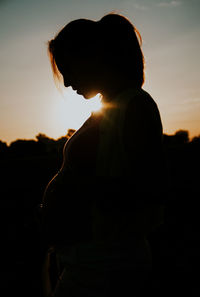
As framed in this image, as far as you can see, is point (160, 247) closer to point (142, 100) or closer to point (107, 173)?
point (107, 173)

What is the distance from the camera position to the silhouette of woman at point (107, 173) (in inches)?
40.9

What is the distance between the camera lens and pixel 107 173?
1104mm

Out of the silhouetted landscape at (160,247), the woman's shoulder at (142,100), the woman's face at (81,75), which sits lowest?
the silhouetted landscape at (160,247)

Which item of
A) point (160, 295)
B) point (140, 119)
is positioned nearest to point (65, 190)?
point (140, 119)

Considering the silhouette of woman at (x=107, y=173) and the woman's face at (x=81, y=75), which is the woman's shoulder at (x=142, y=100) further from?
the woman's face at (x=81, y=75)

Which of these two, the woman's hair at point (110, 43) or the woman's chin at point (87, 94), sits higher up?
the woman's hair at point (110, 43)

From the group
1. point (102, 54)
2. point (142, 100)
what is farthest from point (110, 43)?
point (142, 100)

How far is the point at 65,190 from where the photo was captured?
132 cm

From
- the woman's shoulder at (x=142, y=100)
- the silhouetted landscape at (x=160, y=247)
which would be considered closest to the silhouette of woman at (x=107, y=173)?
the woman's shoulder at (x=142, y=100)

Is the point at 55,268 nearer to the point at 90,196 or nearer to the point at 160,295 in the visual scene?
the point at 90,196

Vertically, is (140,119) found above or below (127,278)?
above

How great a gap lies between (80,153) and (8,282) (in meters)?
3.21

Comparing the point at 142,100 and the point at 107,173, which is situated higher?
the point at 142,100

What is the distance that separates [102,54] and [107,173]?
558 millimetres
